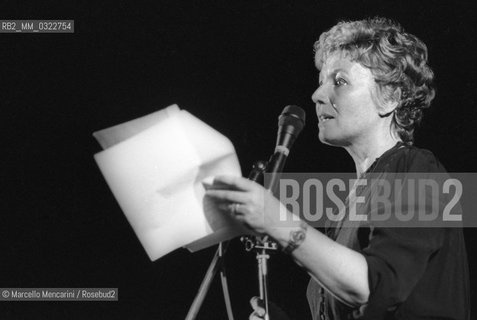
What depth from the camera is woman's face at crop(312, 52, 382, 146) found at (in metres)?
1.45

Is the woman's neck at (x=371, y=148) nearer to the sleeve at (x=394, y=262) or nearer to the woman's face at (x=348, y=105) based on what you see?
the woman's face at (x=348, y=105)

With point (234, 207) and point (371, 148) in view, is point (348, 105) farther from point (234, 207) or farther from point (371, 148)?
point (234, 207)

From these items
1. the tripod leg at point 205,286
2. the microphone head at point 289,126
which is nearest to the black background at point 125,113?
the microphone head at point 289,126

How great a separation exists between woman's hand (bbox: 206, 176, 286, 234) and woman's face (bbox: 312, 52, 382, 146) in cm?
61

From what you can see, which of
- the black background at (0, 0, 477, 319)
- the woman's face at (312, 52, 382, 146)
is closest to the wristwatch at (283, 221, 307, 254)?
the woman's face at (312, 52, 382, 146)

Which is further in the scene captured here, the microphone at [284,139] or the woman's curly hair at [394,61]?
the woman's curly hair at [394,61]

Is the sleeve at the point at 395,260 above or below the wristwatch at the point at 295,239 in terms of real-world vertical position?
below

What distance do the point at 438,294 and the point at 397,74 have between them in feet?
2.05

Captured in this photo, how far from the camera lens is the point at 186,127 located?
937 millimetres

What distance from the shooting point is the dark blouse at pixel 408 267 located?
39.4 inches

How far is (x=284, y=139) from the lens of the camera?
1.17m

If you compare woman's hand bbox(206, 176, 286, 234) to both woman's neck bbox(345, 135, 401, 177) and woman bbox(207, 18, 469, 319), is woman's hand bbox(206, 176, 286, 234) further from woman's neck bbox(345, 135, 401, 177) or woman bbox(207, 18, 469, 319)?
woman's neck bbox(345, 135, 401, 177)

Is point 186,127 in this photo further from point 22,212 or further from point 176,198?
point 22,212

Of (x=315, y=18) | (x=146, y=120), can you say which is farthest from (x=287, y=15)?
(x=146, y=120)
